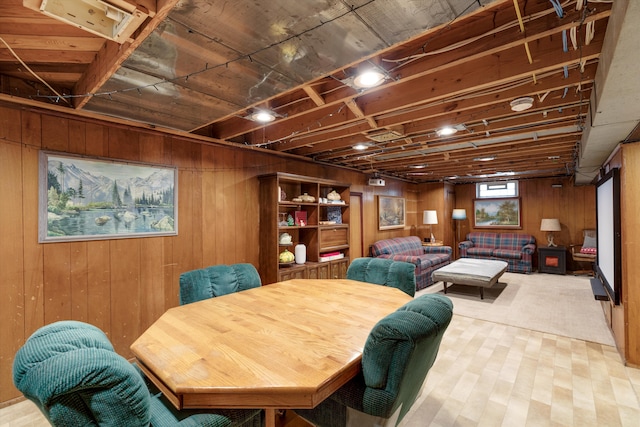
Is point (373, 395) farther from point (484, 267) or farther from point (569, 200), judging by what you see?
point (569, 200)

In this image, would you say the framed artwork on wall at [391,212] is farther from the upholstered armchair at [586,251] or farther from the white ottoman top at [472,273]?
the upholstered armchair at [586,251]

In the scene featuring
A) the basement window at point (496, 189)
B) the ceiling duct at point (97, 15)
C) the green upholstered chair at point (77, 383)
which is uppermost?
the ceiling duct at point (97, 15)

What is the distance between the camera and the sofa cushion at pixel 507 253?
678cm

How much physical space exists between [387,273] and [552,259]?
243 inches

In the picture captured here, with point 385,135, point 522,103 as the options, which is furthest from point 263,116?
point 522,103

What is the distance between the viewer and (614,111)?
193 centimetres

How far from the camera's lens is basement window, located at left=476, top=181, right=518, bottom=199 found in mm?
7660

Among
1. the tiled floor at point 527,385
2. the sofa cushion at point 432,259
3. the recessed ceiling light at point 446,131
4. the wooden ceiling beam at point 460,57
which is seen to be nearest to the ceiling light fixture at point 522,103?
the wooden ceiling beam at point 460,57

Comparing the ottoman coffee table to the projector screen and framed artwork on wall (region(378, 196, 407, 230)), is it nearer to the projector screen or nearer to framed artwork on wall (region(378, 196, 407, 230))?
the projector screen

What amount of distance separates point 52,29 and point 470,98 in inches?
115

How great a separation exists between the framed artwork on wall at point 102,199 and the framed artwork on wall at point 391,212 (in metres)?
4.39

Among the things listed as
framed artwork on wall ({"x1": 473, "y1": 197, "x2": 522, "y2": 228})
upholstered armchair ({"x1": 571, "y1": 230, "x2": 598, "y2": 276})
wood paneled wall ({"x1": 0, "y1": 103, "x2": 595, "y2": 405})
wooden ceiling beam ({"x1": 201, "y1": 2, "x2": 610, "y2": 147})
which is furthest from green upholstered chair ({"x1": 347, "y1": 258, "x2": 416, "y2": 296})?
framed artwork on wall ({"x1": 473, "y1": 197, "x2": 522, "y2": 228})

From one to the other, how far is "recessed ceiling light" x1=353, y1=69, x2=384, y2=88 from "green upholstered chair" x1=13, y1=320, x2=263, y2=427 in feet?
6.40

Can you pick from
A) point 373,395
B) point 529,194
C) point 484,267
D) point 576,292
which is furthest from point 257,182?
point 529,194
